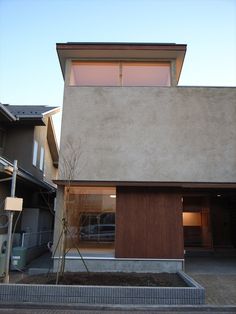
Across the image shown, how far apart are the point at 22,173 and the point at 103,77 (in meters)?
5.04

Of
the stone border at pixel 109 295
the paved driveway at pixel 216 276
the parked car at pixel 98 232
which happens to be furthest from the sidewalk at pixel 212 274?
the parked car at pixel 98 232

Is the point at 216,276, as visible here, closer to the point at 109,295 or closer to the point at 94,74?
the point at 109,295

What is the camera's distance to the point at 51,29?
11.4 m

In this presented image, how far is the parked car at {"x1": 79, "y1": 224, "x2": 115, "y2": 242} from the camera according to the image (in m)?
11.2

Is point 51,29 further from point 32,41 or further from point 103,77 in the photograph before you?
point 103,77

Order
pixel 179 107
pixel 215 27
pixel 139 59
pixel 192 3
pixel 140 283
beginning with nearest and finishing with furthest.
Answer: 1. pixel 140 283
2. pixel 192 3
3. pixel 215 27
4. pixel 179 107
5. pixel 139 59

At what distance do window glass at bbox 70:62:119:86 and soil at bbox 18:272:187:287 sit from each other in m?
7.26

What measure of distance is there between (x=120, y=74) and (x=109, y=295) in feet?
28.1

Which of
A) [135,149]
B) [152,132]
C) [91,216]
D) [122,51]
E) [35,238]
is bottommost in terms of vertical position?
[35,238]

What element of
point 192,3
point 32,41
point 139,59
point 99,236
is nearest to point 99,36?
point 139,59

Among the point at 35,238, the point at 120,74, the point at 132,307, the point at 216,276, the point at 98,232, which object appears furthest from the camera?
the point at 35,238

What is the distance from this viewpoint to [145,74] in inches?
498

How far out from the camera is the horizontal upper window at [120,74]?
12.5m

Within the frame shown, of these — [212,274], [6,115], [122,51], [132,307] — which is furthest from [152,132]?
[6,115]
